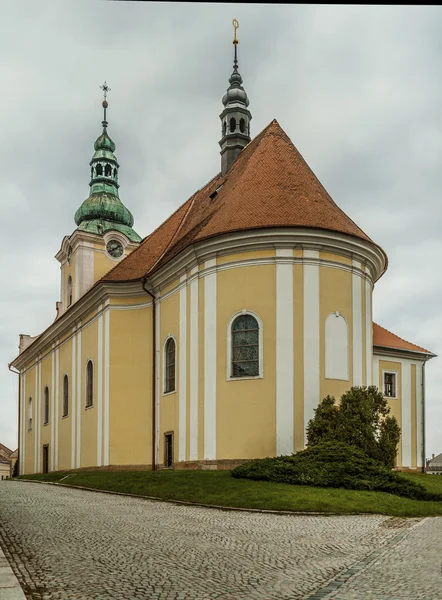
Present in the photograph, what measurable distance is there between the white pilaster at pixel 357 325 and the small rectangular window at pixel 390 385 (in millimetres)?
8164

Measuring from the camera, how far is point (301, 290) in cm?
2233

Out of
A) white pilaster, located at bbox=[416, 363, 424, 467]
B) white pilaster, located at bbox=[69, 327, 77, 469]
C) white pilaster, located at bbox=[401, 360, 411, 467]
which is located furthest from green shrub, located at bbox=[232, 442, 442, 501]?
white pilaster, located at bbox=[69, 327, 77, 469]

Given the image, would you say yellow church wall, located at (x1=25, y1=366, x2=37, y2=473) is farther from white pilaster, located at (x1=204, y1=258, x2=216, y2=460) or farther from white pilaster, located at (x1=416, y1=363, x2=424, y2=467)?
white pilaster, located at (x1=416, y1=363, x2=424, y2=467)

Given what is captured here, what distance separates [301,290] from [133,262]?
9.77 metres

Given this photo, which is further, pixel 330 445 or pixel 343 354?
pixel 343 354

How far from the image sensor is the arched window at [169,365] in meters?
→ 25.8

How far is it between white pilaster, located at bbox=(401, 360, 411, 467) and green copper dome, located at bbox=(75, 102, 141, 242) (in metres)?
16.2

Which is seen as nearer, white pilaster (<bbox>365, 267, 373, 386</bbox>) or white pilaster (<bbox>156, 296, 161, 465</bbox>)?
white pilaster (<bbox>365, 267, 373, 386</bbox>)

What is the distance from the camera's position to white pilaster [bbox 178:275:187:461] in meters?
23.8

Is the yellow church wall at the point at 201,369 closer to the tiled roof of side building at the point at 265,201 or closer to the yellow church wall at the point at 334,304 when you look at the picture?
the tiled roof of side building at the point at 265,201

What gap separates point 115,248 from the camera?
37875 millimetres

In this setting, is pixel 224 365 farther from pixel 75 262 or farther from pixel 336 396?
pixel 75 262

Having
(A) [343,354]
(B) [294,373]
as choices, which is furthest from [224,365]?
(A) [343,354]

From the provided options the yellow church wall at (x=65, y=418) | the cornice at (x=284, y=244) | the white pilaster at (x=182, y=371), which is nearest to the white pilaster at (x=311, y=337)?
the cornice at (x=284, y=244)
